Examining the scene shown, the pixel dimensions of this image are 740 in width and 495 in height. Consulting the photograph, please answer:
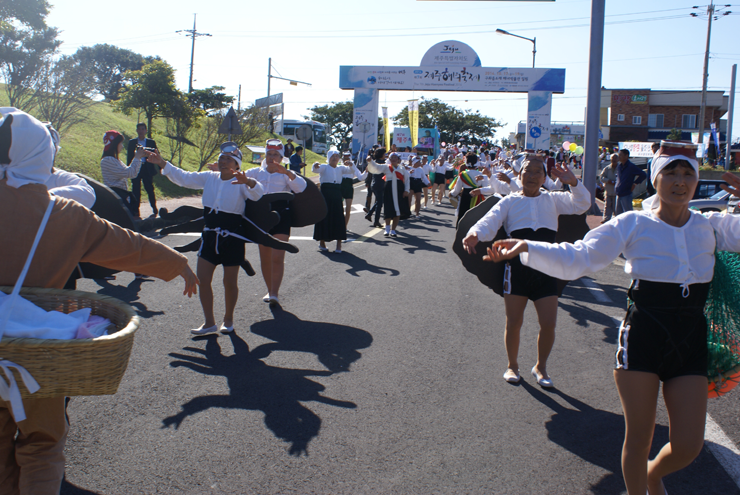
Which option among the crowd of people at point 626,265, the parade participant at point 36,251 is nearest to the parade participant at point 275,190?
the crowd of people at point 626,265

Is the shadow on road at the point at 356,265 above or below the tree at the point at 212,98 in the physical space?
below

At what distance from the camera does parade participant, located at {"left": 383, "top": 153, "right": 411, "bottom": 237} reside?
1349 cm

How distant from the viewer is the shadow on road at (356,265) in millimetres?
9125

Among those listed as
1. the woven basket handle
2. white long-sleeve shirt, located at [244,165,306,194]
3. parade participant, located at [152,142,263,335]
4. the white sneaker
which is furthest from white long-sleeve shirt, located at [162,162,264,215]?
the woven basket handle

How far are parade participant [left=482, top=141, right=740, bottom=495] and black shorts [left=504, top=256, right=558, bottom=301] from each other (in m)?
1.67

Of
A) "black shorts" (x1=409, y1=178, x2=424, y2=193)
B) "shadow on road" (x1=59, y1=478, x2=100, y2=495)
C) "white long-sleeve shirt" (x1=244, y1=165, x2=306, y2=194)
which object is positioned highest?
"black shorts" (x1=409, y1=178, x2=424, y2=193)

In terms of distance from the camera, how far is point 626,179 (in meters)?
13.0

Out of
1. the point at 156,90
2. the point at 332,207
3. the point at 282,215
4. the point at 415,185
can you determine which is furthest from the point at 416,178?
the point at 156,90

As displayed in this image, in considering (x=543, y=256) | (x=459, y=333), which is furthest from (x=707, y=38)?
(x=543, y=256)

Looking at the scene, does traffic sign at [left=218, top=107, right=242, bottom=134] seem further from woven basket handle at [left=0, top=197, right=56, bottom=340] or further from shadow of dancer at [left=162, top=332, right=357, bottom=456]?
woven basket handle at [left=0, top=197, right=56, bottom=340]

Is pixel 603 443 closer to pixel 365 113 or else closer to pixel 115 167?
pixel 115 167

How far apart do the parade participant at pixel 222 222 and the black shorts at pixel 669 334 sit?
3819mm

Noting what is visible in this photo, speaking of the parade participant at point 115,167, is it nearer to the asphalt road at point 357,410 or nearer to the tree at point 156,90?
the asphalt road at point 357,410

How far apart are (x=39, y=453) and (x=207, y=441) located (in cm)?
136
